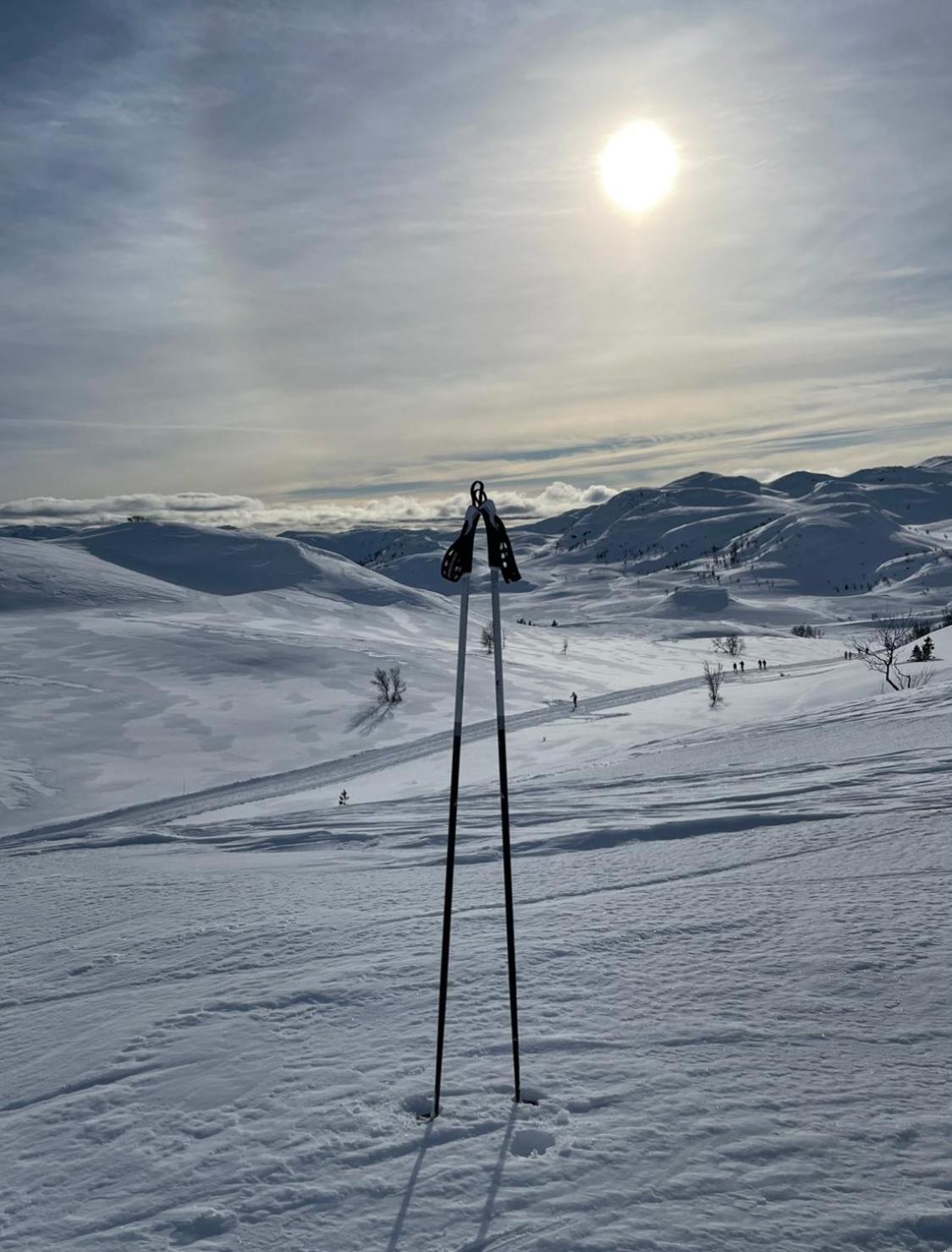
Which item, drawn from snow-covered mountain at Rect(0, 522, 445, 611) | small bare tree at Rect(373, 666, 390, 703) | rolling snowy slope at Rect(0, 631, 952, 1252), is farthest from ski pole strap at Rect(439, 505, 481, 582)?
snow-covered mountain at Rect(0, 522, 445, 611)

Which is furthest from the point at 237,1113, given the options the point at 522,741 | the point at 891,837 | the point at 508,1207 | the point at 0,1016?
the point at 522,741

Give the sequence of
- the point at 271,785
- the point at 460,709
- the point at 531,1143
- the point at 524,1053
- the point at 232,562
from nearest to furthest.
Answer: the point at 531,1143 < the point at 460,709 < the point at 524,1053 < the point at 271,785 < the point at 232,562

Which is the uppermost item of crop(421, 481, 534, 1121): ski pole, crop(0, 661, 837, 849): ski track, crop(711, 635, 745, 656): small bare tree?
crop(421, 481, 534, 1121): ski pole

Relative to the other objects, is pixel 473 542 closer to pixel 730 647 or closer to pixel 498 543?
pixel 498 543

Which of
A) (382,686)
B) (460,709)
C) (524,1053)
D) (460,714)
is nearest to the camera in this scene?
(460,714)

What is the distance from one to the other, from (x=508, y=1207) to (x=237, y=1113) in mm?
1639

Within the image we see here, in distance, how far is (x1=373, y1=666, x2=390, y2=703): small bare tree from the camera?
4005 cm

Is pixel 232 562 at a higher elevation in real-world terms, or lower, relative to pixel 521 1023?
higher

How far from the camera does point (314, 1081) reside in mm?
4461

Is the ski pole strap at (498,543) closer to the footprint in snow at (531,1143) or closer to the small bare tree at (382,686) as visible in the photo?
the footprint in snow at (531,1143)

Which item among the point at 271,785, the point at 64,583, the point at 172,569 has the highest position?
the point at 172,569

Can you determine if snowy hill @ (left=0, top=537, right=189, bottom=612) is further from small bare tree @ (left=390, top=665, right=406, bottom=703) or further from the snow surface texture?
the snow surface texture

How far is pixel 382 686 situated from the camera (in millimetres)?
41375

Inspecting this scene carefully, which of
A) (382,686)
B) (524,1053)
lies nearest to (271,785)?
(382,686)
